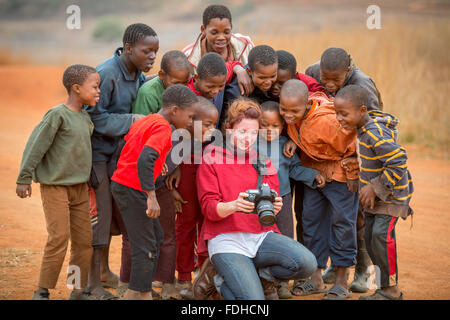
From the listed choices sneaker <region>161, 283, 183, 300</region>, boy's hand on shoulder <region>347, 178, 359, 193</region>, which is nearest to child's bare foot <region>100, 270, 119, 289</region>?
sneaker <region>161, 283, 183, 300</region>

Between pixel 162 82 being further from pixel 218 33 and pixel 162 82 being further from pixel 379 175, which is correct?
pixel 379 175

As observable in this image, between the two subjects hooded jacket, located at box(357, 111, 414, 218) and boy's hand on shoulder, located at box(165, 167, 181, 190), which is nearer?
hooded jacket, located at box(357, 111, 414, 218)

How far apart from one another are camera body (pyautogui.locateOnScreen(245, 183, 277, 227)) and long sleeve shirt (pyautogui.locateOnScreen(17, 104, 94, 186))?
1.25 m

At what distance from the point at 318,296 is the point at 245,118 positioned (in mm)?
1597

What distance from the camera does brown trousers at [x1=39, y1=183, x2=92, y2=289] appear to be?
13.1 feet

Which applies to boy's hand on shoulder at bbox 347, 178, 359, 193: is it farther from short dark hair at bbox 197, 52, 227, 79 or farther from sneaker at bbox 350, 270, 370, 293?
short dark hair at bbox 197, 52, 227, 79

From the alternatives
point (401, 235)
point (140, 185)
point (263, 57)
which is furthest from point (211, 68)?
point (401, 235)

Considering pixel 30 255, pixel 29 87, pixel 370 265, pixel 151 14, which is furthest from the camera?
pixel 151 14

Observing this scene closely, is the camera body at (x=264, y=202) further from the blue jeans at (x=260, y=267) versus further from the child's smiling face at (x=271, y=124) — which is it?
the child's smiling face at (x=271, y=124)

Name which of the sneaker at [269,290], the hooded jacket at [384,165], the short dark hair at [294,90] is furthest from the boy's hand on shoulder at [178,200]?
the hooded jacket at [384,165]

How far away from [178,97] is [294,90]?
3.03 ft

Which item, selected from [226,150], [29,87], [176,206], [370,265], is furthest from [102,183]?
[29,87]
